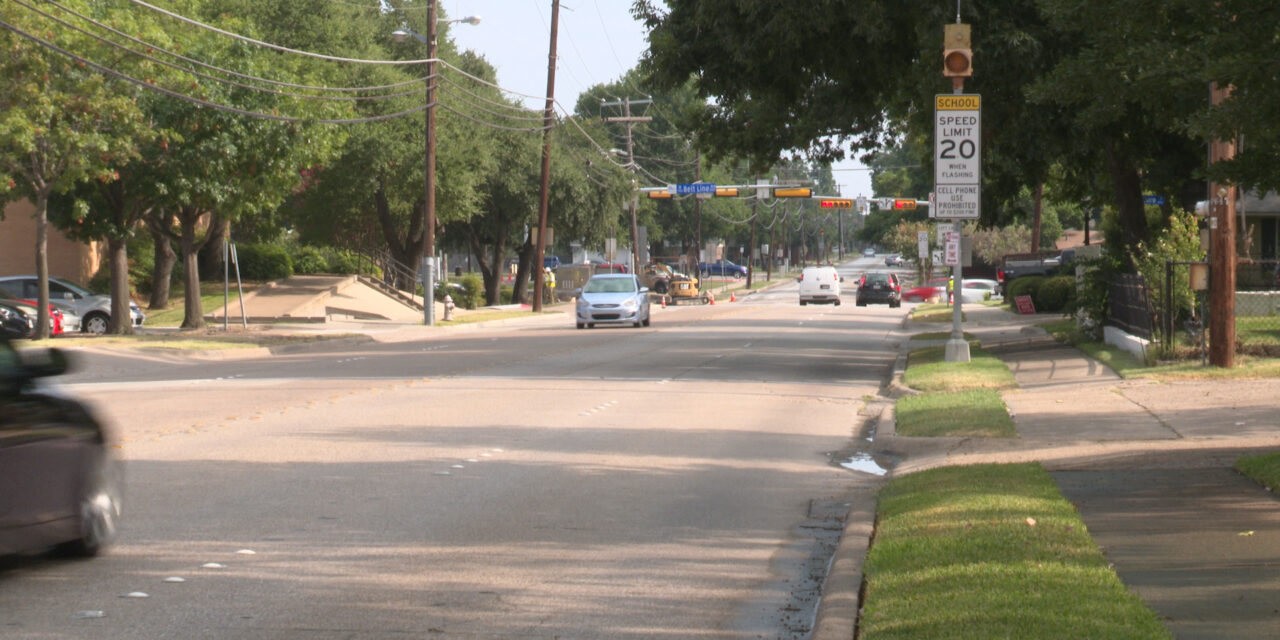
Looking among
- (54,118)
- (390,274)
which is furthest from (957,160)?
(390,274)

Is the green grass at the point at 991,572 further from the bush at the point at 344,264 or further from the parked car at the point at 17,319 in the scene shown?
the bush at the point at 344,264

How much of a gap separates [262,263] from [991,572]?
4732 cm

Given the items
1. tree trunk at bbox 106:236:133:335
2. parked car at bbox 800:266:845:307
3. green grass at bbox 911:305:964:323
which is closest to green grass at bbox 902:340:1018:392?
green grass at bbox 911:305:964:323

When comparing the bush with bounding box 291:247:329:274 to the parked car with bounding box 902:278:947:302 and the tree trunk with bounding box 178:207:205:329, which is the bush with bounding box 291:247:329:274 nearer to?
the tree trunk with bounding box 178:207:205:329

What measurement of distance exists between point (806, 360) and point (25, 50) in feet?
52.5

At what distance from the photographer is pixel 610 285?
3894 cm

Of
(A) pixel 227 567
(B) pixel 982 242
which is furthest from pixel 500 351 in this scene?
(B) pixel 982 242

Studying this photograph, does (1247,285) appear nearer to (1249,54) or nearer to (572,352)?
(572,352)

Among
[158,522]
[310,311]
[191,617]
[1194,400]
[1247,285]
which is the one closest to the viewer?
[191,617]

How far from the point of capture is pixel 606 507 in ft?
32.7

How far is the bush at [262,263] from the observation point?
51031 millimetres

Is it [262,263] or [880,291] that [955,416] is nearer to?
[262,263]

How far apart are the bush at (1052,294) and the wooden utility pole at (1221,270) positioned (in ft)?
70.8

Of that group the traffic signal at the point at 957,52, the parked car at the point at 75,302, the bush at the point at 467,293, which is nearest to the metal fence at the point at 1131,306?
the traffic signal at the point at 957,52
